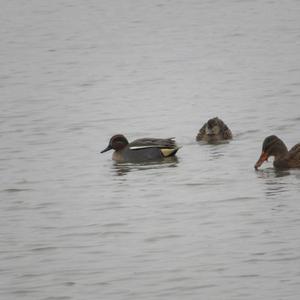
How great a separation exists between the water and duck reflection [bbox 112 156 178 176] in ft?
0.23

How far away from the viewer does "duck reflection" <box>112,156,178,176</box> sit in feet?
59.9

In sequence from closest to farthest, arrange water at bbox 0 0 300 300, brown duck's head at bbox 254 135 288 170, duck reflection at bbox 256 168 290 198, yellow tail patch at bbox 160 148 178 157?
water at bbox 0 0 300 300, duck reflection at bbox 256 168 290 198, brown duck's head at bbox 254 135 288 170, yellow tail patch at bbox 160 148 178 157

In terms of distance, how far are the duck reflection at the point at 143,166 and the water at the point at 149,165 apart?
7cm

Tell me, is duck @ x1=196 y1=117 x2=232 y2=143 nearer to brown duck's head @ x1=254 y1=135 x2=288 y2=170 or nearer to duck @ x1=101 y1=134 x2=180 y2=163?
→ duck @ x1=101 y1=134 x2=180 y2=163

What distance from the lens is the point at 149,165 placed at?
18625 mm

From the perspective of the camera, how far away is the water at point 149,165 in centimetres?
1183

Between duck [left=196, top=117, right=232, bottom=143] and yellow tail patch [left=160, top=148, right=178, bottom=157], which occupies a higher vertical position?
duck [left=196, top=117, right=232, bottom=143]

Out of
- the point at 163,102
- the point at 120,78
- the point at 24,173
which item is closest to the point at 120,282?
the point at 24,173

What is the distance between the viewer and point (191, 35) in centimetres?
3572

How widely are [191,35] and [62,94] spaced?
332 inches

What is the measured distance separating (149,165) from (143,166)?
94 mm

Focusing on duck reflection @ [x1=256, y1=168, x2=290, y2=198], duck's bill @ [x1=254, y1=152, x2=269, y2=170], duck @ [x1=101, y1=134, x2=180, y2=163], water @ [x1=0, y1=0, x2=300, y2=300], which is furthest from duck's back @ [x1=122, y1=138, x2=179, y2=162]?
duck reflection @ [x1=256, y1=168, x2=290, y2=198]

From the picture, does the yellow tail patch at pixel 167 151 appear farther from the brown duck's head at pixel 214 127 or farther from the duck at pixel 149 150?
the brown duck's head at pixel 214 127

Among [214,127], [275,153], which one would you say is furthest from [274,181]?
[214,127]
